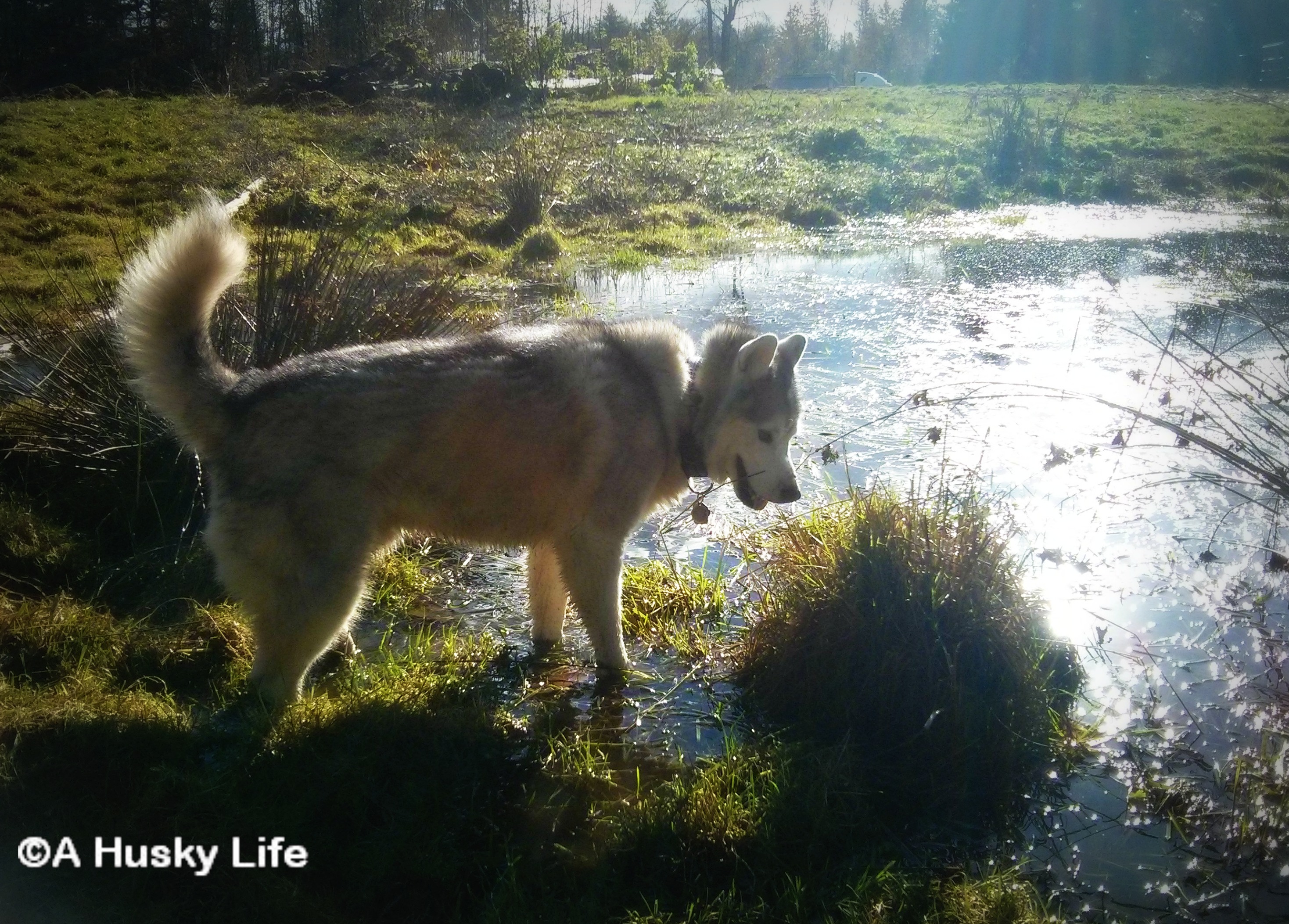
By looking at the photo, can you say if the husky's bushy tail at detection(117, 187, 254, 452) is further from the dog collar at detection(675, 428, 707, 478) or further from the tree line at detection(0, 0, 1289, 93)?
the tree line at detection(0, 0, 1289, 93)

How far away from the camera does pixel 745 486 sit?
4.60m

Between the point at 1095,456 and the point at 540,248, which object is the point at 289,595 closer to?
the point at 1095,456

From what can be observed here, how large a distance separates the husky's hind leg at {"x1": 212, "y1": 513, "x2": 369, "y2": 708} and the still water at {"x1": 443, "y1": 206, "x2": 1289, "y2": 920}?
1197 mm

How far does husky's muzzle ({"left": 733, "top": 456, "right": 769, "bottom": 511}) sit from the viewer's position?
4.57m

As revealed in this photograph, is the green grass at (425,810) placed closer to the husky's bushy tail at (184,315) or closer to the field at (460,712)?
the field at (460,712)

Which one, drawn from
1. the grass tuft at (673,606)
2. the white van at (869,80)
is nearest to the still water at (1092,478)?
the grass tuft at (673,606)

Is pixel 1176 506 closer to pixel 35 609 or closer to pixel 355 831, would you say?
pixel 355 831

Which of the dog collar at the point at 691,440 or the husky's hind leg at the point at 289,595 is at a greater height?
the dog collar at the point at 691,440

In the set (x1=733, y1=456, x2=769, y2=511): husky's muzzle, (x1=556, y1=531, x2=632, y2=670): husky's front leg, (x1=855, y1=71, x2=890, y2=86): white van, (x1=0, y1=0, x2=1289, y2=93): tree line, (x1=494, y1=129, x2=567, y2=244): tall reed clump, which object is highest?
(x1=855, y1=71, x2=890, y2=86): white van

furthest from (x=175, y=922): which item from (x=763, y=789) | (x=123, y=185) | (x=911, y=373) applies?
(x=123, y=185)

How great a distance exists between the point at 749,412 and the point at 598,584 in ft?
3.66

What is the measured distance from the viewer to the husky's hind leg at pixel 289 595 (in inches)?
135

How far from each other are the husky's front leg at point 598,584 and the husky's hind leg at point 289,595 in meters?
0.97

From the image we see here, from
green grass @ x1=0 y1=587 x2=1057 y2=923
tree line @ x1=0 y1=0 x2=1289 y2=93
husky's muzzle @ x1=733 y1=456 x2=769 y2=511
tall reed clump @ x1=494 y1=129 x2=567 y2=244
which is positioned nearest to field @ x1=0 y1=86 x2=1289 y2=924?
green grass @ x1=0 y1=587 x2=1057 y2=923
